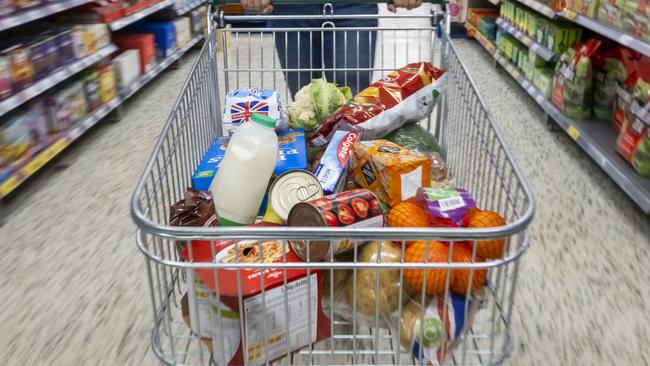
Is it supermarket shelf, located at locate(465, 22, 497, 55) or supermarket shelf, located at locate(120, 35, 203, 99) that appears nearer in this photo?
supermarket shelf, located at locate(120, 35, 203, 99)

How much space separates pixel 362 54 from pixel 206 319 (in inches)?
50.9

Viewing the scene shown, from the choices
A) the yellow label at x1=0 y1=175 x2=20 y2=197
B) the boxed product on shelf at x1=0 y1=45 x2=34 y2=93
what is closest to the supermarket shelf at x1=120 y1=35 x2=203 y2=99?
the boxed product on shelf at x1=0 y1=45 x2=34 y2=93

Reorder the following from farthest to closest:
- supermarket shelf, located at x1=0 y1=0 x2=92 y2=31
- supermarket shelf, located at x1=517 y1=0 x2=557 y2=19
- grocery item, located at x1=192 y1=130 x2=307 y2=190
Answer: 1. supermarket shelf, located at x1=517 y1=0 x2=557 y2=19
2. supermarket shelf, located at x1=0 y1=0 x2=92 y2=31
3. grocery item, located at x1=192 y1=130 x2=307 y2=190

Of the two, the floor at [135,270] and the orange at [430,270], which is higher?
the orange at [430,270]

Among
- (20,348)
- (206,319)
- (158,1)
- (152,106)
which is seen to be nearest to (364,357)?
(206,319)

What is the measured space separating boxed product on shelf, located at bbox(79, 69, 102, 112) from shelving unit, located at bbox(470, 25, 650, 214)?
2617 millimetres

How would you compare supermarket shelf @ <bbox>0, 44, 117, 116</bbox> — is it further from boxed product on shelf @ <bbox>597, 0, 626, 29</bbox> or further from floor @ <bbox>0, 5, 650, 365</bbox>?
boxed product on shelf @ <bbox>597, 0, 626, 29</bbox>

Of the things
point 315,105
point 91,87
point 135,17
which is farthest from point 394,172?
point 135,17

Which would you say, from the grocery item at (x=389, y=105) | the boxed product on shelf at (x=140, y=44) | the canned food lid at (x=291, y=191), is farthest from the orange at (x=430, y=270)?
the boxed product on shelf at (x=140, y=44)

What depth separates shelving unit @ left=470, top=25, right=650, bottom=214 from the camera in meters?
2.29

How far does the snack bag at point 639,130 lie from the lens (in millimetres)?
2295

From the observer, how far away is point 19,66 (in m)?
2.57

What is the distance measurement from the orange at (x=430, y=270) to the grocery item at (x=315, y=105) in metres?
0.79

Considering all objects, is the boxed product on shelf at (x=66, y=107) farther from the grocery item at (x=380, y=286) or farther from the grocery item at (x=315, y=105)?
the grocery item at (x=380, y=286)
